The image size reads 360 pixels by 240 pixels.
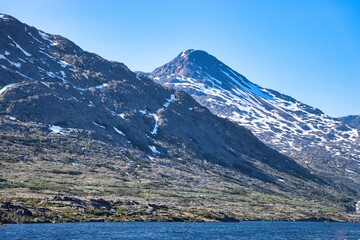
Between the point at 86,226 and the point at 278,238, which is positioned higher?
the point at 278,238

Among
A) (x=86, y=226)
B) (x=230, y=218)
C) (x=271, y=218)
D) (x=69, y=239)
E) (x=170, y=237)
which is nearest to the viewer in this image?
(x=69, y=239)

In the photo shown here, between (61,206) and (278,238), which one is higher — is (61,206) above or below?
below

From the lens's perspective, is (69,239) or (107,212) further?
(107,212)

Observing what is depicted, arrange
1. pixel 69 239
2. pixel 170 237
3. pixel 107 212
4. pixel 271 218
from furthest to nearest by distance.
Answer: pixel 271 218
pixel 107 212
pixel 170 237
pixel 69 239

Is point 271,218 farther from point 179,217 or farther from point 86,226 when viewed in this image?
point 86,226

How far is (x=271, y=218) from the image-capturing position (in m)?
188

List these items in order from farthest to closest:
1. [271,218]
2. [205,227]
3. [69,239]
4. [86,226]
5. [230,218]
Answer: [271,218]
[230,218]
[205,227]
[86,226]
[69,239]

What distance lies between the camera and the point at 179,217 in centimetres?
15488

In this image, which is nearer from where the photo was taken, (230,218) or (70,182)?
(230,218)

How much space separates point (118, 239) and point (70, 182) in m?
103

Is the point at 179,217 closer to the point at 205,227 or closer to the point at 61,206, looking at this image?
the point at 205,227

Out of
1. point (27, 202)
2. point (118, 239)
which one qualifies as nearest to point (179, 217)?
point (27, 202)

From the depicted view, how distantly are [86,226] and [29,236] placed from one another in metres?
25.5

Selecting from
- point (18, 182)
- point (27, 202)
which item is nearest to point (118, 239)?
point (27, 202)
